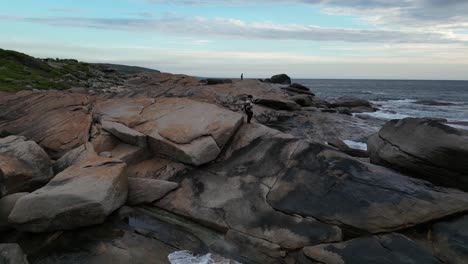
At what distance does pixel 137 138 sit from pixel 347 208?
856cm

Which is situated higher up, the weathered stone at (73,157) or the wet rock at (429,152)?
the wet rock at (429,152)

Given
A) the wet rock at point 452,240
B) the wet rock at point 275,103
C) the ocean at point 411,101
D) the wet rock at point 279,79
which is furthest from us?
the wet rock at point 279,79

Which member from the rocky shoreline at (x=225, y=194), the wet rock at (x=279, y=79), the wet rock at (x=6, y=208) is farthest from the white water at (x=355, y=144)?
the wet rock at (x=279, y=79)

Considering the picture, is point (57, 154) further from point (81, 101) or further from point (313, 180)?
point (313, 180)

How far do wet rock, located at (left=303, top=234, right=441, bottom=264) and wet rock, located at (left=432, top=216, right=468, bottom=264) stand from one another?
0.35m

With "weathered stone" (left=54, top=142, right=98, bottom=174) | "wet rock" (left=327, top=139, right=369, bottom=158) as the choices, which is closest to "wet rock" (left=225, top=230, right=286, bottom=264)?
"weathered stone" (left=54, top=142, right=98, bottom=174)

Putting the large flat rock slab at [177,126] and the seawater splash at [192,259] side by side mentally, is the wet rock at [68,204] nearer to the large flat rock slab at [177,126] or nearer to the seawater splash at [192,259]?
the seawater splash at [192,259]

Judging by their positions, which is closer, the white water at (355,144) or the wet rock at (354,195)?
the wet rock at (354,195)

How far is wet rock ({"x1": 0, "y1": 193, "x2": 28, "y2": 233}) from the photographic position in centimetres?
1170

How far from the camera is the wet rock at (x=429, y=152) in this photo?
476 inches

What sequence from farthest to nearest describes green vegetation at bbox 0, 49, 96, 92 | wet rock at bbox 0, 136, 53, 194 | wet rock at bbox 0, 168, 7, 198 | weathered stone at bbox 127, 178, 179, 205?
green vegetation at bbox 0, 49, 96, 92 → weathered stone at bbox 127, 178, 179, 205 → wet rock at bbox 0, 136, 53, 194 → wet rock at bbox 0, 168, 7, 198

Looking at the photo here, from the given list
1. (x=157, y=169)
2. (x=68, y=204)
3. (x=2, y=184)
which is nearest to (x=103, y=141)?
(x=157, y=169)

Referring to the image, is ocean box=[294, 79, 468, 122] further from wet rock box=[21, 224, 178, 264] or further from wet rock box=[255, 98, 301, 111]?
wet rock box=[21, 224, 178, 264]

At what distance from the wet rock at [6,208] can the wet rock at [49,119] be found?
4364mm
